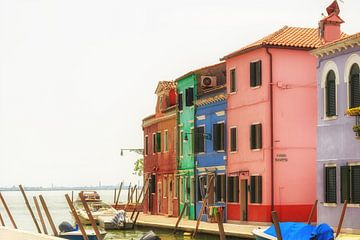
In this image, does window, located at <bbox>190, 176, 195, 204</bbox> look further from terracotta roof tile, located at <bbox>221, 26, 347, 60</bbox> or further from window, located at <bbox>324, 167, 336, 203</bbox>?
window, located at <bbox>324, 167, 336, 203</bbox>

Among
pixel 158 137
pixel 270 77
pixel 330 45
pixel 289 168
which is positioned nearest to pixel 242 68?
pixel 270 77

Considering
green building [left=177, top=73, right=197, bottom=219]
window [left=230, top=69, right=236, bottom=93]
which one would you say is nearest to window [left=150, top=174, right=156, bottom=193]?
green building [left=177, top=73, right=197, bottom=219]

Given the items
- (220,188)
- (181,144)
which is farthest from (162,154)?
(220,188)

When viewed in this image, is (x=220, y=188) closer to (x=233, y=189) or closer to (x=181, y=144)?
(x=233, y=189)

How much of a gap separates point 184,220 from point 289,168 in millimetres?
8301

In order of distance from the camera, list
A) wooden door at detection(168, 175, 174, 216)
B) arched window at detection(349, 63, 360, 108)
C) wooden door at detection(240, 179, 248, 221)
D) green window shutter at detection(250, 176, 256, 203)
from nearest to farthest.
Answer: arched window at detection(349, 63, 360, 108), green window shutter at detection(250, 176, 256, 203), wooden door at detection(240, 179, 248, 221), wooden door at detection(168, 175, 174, 216)

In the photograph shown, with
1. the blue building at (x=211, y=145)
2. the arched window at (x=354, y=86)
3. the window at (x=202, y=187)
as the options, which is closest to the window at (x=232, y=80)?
the blue building at (x=211, y=145)

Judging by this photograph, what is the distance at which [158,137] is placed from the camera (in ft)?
149

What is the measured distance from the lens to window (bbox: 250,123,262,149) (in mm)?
32938

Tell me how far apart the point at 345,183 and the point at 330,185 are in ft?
3.87

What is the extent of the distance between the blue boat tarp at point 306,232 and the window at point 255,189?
11.8 m

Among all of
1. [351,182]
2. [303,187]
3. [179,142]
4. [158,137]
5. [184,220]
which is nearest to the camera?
[351,182]

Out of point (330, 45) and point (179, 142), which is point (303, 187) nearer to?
point (330, 45)

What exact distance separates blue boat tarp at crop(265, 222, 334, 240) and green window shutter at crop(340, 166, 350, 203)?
5.66m
